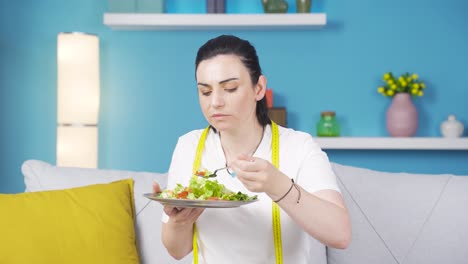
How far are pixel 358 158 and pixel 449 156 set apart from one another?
0.60m

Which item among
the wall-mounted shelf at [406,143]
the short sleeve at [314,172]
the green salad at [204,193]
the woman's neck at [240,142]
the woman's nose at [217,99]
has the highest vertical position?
the woman's nose at [217,99]

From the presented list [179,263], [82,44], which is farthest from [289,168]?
[82,44]

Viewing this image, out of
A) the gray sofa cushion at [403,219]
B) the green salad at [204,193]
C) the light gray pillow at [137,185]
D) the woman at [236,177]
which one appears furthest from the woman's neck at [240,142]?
the gray sofa cushion at [403,219]

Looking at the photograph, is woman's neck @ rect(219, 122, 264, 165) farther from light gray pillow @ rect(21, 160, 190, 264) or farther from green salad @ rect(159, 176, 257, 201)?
light gray pillow @ rect(21, 160, 190, 264)

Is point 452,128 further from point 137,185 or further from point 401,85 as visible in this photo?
point 137,185

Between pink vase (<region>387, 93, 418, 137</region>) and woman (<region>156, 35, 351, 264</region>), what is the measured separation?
213 centimetres

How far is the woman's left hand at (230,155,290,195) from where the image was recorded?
1.27 metres

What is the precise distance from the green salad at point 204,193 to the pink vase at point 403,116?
2449 mm

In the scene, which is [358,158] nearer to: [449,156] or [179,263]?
[449,156]

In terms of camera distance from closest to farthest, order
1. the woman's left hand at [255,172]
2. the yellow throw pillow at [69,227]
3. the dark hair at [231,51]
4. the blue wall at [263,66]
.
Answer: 1. the woman's left hand at [255,172]
2. the dark hair at [231,51]
3. the yellow throw pillow at [69,227]
4. the blue wall at [263,66]

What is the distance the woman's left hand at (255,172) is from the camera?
1.27 m

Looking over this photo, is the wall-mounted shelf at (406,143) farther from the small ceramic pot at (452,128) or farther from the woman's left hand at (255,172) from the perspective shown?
the woman's left hand at (255,172)

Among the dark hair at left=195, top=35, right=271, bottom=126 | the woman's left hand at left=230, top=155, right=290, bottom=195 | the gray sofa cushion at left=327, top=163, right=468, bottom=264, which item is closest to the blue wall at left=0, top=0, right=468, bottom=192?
the gray sofa cushion at left=327, top=163, right=468, bottom=264

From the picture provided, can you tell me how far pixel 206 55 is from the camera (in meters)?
1.61
